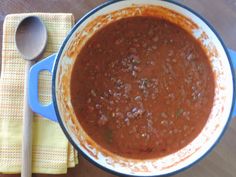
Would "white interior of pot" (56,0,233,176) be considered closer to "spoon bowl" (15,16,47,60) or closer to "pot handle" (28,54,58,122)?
"pot handle" (28,54,58,122)

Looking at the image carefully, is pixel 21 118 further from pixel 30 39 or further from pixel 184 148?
pixel 184 148

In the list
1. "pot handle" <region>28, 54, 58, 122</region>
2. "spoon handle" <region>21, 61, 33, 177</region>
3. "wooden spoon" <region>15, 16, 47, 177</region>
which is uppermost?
"wooden spoon" <region>15, 16, 47, 177</region>

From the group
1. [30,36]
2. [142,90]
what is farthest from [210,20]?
[30,36]

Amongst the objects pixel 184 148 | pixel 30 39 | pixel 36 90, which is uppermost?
pixel 30 39

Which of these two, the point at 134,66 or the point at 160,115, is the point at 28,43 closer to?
the point at 134,66

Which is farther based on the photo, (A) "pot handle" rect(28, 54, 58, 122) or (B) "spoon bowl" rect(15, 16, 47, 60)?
(B) "spoon bowl" rect(15, 16, 47, 60)

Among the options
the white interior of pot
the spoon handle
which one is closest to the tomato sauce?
the white interior of pot
